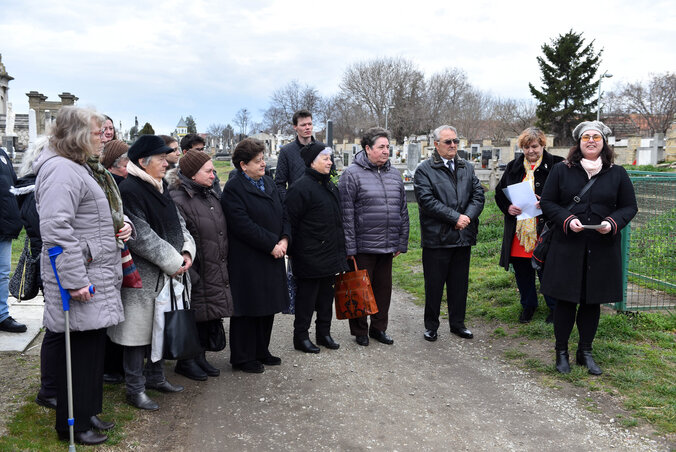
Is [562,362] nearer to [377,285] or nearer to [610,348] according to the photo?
[610,348]

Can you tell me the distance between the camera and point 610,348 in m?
4.94

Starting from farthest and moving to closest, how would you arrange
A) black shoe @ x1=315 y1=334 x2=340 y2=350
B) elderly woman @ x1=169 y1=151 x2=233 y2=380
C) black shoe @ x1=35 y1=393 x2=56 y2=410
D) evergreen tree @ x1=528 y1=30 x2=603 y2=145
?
evergreen tree @ x1=528 y1=30 x2=603 y2=145 < black shoe @ x1=315 y1=334 x2=340 y2=350 < elderly woman @ x1=169 y1=151 x2=233 y2=380 < black shoe @ x1=35 y1=393 x2=56 y2=410

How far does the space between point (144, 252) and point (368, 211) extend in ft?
7.50

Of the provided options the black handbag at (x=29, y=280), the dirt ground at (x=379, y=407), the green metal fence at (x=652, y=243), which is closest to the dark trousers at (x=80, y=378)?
the dirt ground at (x=379, y=407)

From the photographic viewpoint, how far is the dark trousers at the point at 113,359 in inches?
167

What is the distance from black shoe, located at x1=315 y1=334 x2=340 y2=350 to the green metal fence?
296cm

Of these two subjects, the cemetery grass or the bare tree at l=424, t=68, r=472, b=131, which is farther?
the bare tree at l=424, t=68, r=472, b=131

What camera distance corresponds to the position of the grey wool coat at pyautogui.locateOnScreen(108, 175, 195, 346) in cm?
373

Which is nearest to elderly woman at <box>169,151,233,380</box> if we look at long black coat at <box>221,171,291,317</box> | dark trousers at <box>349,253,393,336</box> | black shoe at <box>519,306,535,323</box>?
long black coat at <box>221,171,291,317</box>

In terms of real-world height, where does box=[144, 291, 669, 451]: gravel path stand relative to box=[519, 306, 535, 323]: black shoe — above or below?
below

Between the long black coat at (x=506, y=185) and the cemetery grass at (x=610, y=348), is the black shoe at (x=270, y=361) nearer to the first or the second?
the cemetery grass at (x=610, y=348)

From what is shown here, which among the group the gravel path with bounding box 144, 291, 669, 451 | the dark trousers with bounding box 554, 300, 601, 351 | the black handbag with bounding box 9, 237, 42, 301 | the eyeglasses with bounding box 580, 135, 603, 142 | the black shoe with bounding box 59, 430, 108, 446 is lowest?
the gravel path with bounding box 144, 291, 669, 451

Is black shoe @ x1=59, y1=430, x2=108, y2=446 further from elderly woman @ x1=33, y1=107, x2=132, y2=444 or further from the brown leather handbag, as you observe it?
the brown leather handbag

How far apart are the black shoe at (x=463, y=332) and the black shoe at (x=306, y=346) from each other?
1.54 meters
